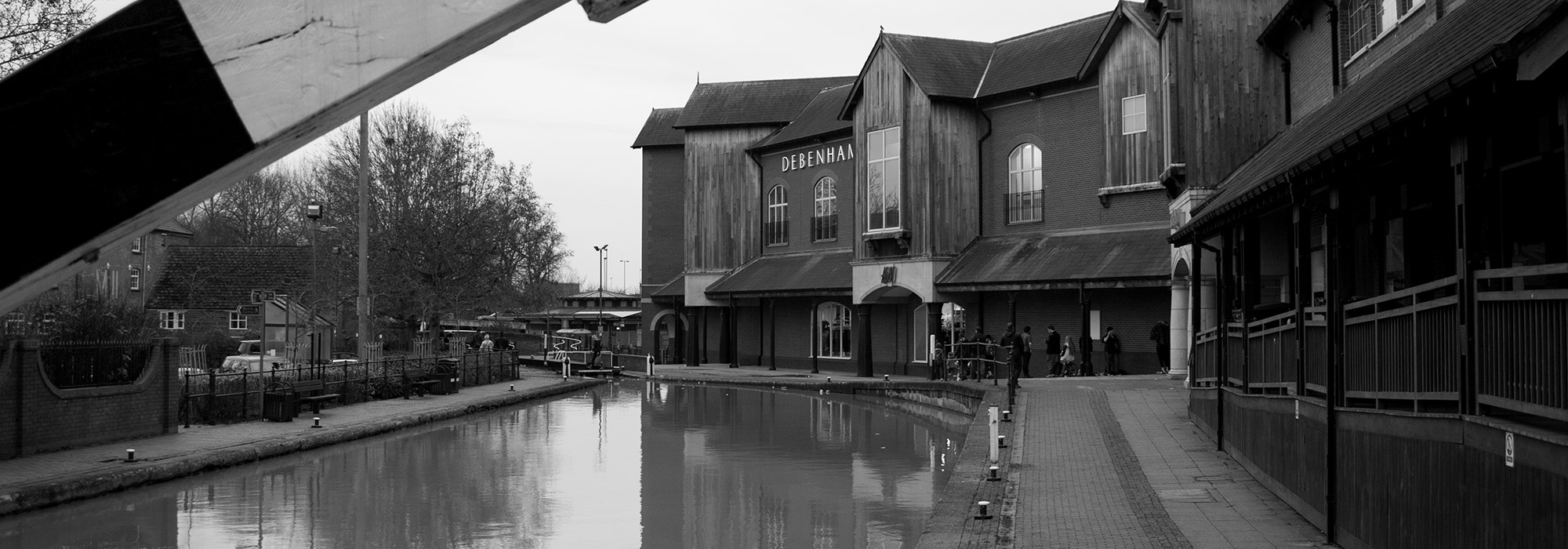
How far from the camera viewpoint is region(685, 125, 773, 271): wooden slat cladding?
5456 centimetres

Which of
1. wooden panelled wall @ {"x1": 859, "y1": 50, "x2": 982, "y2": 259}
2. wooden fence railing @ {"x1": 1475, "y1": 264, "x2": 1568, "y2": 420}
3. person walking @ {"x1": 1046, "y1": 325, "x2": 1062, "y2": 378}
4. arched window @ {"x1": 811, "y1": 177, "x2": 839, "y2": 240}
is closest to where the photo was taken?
wooden fence railing @ {"x1": 1475, "y1": 264, "x2": 1568, "y2": 420}

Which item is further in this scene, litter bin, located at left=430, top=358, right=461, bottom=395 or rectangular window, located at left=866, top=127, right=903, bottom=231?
rectangular window, located at left=866, top=127, right=903, bottom=231

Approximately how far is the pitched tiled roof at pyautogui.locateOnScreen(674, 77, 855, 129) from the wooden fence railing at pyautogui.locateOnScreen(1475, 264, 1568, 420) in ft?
158

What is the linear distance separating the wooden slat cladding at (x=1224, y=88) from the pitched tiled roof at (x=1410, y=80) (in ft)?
29.4

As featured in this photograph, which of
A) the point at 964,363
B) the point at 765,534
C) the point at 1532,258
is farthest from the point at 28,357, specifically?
the point at 964,363

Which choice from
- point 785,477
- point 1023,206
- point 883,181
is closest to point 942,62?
point 883,181

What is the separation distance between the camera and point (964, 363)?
1409 inches

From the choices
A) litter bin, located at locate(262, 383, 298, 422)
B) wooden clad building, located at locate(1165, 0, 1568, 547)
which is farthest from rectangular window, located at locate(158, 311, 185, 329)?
wooden clad building, located at locate(1165, 0, 1568, 547)

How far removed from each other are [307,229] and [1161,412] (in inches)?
2408

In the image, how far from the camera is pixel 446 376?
36281 millimetres

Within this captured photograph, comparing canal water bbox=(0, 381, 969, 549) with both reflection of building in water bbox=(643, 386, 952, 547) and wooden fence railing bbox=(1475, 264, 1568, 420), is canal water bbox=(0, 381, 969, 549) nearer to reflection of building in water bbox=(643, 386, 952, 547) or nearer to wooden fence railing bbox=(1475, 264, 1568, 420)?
reflection of building in water bbox=(643, 386, 952, 547)

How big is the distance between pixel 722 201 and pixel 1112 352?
79.4 feet

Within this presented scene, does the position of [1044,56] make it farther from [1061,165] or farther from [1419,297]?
[1419,297]

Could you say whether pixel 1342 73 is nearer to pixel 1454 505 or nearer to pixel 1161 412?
pixel 1161 412
